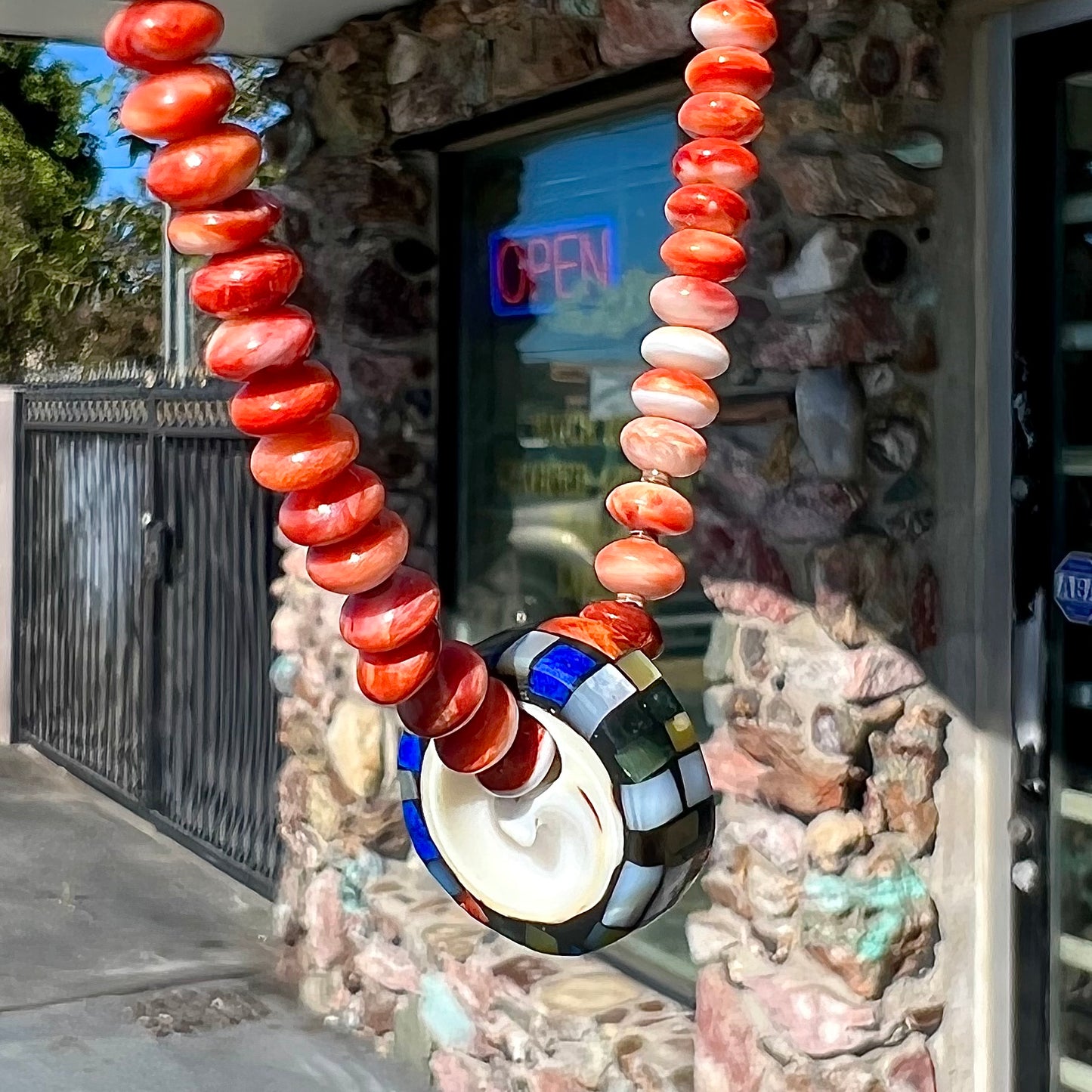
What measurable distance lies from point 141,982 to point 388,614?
3767 mm

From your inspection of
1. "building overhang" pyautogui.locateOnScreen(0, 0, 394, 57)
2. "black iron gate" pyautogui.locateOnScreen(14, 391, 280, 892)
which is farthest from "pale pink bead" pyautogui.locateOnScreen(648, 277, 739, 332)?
"black iron gate" pyautogui.locateOnScreen(14, 391, 280, 892)

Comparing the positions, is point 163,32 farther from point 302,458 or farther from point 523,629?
point 523,629

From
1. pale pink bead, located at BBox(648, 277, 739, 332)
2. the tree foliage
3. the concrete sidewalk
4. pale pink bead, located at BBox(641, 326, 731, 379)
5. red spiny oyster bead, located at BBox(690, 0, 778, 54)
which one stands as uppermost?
the tree foliage

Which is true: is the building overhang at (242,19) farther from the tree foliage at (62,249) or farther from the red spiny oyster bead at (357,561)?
the tree foliage at (62,249)

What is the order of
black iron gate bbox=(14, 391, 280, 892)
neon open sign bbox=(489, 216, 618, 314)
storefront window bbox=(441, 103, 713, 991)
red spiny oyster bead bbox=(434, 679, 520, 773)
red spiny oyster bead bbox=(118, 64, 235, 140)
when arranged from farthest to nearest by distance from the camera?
1. black iron gate bbox=(14, 391, 280, 892)
2. neon open sign bbox=(489, 216, 618, 314)
3. storefront window bbox=(441, 103, 713, 991)
4. red spiny oyster bead bbox=(434, 679, 520, 773)
5. red spiny oyster bead bbox=(118, 64, 235, 140)

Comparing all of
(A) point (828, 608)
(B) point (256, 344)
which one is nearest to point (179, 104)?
(B) point (256, 344)

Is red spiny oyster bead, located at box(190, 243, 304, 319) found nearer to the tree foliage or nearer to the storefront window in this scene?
the storefront window

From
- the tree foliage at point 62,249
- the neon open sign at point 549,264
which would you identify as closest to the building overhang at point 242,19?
the neon open sign at point 549,264

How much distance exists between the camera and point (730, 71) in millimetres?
1445

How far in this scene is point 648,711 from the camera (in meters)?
1.33

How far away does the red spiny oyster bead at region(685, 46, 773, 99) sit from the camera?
1444mm

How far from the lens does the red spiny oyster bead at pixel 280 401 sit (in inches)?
45.2

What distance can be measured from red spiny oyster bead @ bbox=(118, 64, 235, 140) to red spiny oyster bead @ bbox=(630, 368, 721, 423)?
0.47 m

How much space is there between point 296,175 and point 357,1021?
7.34 feet
